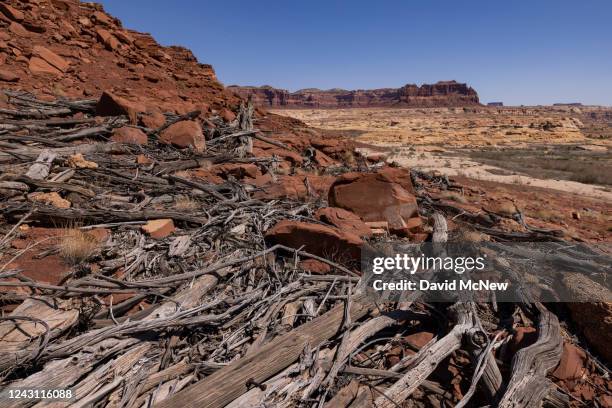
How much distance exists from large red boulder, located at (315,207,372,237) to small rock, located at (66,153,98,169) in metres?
3.49

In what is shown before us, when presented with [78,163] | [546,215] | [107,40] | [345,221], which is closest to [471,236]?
[345,221]

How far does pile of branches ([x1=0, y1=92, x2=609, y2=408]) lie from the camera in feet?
7.72

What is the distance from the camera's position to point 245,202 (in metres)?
5.04

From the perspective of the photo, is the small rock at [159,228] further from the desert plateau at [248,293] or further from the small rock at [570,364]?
the small rock at [570,364]

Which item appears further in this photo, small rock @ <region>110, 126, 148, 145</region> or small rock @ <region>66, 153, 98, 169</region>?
small rock @ <region>110, 126, 148, 145</region>

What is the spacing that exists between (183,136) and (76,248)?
4.53 metres

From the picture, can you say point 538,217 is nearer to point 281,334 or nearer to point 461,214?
point 461,214

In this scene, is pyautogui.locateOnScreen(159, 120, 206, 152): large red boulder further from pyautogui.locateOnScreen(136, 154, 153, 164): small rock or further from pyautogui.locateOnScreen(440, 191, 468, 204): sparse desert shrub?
pyautogui.locateOnScreen(440, 191, 468, 204): sparse desert shrub

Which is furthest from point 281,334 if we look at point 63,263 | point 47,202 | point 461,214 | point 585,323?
point 461,214

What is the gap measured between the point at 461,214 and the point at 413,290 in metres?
3.15

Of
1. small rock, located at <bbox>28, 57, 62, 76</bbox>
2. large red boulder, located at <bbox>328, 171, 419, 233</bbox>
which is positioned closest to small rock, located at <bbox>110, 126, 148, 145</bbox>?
large red boulder, located at <bbox>328, 171, 419, 233</bbox>

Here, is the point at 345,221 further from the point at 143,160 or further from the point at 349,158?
the point at 349,158

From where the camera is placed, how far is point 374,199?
5234 mm

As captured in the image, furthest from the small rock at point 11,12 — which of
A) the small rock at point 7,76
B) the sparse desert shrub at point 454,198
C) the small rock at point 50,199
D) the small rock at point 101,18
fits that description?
the sparse desert shrub at point 454,198
